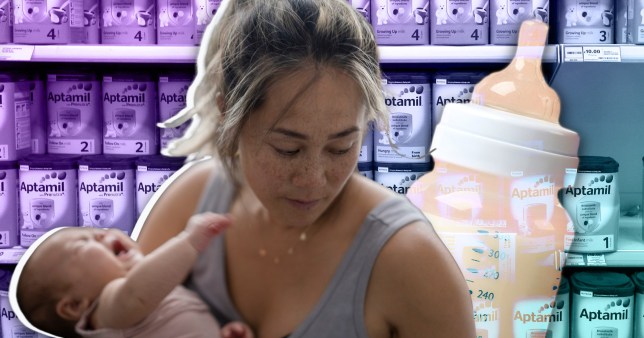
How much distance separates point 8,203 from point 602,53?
1.44 metres

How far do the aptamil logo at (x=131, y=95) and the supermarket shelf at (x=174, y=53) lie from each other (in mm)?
154

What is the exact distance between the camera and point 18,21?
6.76ft

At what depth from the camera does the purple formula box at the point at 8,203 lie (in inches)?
83.6

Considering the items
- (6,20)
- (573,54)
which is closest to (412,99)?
(573,54)

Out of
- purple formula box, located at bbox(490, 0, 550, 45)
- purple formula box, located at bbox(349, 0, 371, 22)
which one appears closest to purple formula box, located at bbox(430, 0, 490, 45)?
purple formula box, located at bbox(490, 0, 550, 45)

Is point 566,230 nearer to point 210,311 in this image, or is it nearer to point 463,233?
point 463,233

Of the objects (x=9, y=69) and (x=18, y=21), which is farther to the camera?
(x=9, y=69)

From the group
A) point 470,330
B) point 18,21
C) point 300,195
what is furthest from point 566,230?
point 18,21

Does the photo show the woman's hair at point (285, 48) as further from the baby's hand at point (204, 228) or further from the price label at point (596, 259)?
the price label at point (596, 259)

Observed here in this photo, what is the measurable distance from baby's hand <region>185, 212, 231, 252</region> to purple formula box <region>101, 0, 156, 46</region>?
1.15 meters

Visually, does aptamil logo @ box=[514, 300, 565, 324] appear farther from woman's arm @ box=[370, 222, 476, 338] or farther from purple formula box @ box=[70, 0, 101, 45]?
purple formula box @ box=[70, 0, 101, 45]

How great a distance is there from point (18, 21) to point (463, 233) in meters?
1.16

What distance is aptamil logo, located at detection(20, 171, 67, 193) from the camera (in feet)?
6.82

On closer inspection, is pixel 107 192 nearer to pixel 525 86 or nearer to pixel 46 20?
pixel 46 20
